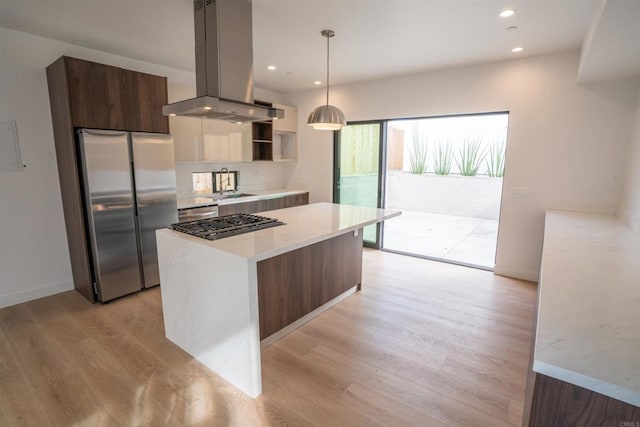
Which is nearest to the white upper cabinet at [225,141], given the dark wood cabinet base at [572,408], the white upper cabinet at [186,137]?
the white upper cabinet at [186,137]

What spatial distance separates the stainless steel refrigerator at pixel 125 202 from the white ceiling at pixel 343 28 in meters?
0.97

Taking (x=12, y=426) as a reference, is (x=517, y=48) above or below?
above

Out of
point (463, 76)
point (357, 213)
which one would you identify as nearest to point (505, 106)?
point (463, 76)

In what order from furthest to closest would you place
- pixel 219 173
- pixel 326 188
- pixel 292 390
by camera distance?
pixel 326 188
pixel 219 173
pixel 292 390

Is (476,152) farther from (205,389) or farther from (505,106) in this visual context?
(205,389)

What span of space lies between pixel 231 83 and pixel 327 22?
108cm

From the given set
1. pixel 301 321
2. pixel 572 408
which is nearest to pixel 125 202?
pixel 301 321

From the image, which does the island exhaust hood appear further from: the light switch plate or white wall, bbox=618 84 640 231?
white wall, bbox=618 84 640 231

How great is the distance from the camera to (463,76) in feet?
13.3

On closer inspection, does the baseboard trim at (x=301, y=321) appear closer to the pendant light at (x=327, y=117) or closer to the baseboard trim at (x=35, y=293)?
the pendant light at (x=327, y=117)

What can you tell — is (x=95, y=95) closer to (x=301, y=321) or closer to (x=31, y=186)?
(x=31, y=186)

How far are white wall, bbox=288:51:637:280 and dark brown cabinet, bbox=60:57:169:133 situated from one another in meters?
3.19

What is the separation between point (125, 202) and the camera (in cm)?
328

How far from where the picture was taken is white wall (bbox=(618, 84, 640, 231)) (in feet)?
8.52
